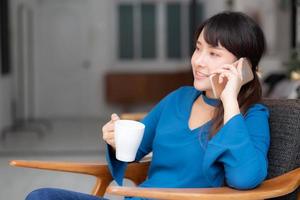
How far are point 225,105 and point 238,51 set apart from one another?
7.7 inches

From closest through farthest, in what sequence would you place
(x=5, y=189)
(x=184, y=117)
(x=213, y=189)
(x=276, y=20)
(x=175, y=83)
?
(x=213, y=189), (x=184, y=117), (x=5, y=189), (x=276, y=20), (x=175, y=83)

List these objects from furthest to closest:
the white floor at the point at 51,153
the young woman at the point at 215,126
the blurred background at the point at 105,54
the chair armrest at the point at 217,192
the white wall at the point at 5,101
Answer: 1. the blurred background at the point at 105,54
2. the white wall at the point at 5,101
3. the white floor at the point at 51,153
4. the young woman at the point at 215,126
5. the chair armrest at the point at 217,192

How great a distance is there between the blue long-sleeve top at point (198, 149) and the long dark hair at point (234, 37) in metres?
0.05

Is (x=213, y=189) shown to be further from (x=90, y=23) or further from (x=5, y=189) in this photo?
(x=90, y=23)

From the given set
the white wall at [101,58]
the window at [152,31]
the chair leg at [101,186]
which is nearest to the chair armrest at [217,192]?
the chair leg at [101,186]

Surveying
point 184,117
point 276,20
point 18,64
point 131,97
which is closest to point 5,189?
point 184,117

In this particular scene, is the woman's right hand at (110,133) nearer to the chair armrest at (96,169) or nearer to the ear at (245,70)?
the chair armrest at (96,169)

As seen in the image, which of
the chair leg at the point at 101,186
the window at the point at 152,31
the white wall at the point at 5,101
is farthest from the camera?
the window at the point at 152,31

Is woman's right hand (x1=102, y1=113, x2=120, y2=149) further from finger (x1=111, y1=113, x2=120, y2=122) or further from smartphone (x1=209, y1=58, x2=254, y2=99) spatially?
smartphone (x1=209, y1=58, x2=254, y2=99)

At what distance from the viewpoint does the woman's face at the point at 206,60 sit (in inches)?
68.2

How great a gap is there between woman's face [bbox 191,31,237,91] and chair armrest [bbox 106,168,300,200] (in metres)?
0.34

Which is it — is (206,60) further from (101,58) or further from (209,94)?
(101,58)

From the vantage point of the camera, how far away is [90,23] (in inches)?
418

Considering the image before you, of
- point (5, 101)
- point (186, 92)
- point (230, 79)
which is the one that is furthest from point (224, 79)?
point (5, 101)
